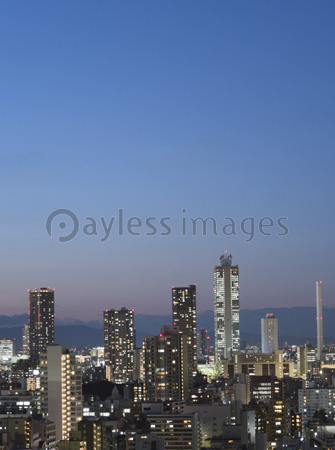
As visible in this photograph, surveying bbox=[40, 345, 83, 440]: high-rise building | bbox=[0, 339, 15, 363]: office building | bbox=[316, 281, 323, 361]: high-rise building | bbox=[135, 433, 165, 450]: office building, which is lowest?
bbox=[135, 433, 165, 450]: office building

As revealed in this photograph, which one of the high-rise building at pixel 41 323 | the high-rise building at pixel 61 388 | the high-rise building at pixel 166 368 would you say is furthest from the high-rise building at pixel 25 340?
the high-rise building at pixel 61 388

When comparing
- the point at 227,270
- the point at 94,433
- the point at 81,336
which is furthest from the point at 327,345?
the point at 94,433

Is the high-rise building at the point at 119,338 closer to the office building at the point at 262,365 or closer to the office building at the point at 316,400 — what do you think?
the office building at the point at 262,365

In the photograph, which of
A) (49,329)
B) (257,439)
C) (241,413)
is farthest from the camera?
(49,329)

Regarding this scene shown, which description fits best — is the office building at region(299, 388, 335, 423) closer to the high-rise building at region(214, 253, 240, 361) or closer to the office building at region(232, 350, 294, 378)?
the office building at region(232, 350, 294, 378)

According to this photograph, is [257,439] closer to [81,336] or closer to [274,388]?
[274,388]

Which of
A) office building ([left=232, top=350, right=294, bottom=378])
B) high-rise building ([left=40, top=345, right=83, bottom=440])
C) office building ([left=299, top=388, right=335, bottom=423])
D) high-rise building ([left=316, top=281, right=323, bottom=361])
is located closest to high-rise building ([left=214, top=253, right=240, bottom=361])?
high-rise building ([left=316, top=281, right=323, bottom=361])
